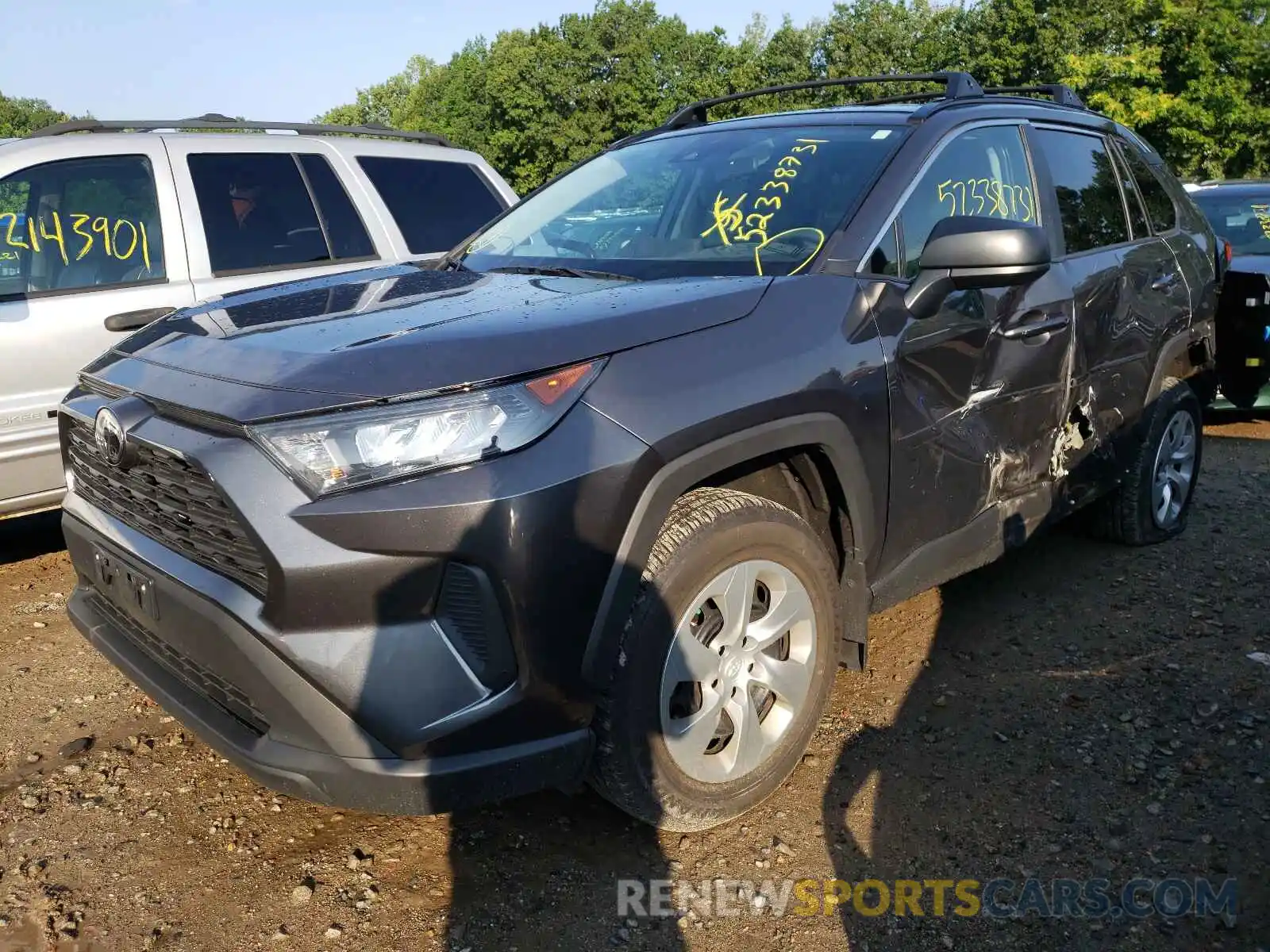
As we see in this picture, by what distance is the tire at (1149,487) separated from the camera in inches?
170

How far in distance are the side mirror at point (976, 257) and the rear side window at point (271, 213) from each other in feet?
10.8

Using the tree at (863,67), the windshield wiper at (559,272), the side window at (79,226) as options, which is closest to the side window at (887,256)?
the windshield wiper at (559,272)

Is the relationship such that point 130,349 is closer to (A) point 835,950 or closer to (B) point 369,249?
(A) point 835,950

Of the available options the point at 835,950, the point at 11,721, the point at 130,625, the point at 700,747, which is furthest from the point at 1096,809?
the point at 11,721

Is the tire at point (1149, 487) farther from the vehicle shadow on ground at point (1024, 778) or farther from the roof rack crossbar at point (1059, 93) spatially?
the roof rack crossbar at point (1059, 93)

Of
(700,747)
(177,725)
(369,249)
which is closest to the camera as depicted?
(700,747)

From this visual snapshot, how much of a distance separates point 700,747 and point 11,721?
2.39 m

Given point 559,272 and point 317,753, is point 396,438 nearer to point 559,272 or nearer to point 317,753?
point 317,753

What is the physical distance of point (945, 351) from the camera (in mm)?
2984

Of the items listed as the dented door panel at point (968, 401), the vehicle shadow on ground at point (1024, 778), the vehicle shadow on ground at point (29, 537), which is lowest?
the vehicle shadow on ground at point (1024, 778)

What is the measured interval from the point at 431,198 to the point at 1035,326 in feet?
11.6

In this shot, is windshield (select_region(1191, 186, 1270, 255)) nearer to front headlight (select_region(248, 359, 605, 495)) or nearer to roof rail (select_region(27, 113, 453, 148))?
roof rail (select_region(27, 113, 453, 148))

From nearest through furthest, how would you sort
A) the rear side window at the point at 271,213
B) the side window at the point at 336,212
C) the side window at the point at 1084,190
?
the side window at the point at 1084,190, the rear side window at the point at 271,213, the side window at the point at 336,212

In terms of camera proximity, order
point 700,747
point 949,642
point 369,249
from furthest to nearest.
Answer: point 369,249 → point 949,642 → point 700,747
